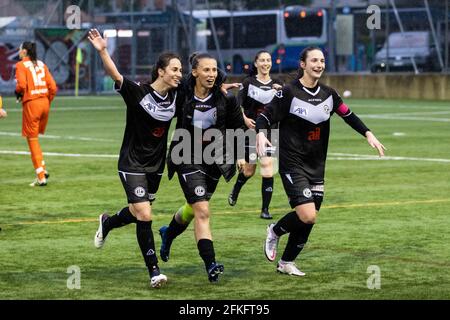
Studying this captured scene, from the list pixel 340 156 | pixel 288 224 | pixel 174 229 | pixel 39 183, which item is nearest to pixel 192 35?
pixel 340 156

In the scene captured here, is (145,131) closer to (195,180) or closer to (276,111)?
(195,180)

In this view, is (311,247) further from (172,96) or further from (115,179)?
(115,179)

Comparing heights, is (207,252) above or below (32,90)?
below

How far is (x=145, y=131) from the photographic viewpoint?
10.2 metres

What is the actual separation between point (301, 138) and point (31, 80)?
9.02 meters

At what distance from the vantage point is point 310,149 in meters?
10.6

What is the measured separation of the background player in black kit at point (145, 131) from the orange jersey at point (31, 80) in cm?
863

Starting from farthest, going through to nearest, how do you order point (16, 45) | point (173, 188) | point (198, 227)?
point (16, 45), point (173, 188), point (198, 227)

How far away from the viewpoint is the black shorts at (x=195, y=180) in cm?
1020

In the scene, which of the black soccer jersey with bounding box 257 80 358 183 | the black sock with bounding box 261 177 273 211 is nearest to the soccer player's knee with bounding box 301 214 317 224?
the black soccer jersey with bounding box 257 80 358 183

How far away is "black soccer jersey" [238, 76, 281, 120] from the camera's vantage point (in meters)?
14.9
